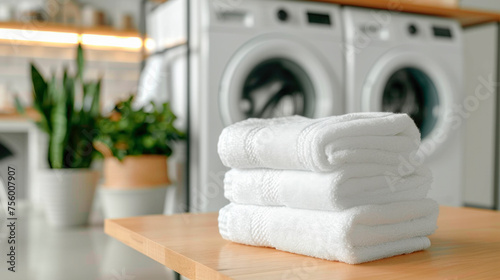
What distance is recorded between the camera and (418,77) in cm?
236

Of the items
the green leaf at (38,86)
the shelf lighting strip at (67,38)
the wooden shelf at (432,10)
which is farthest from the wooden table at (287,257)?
the shelf lighting strip at (67,38)

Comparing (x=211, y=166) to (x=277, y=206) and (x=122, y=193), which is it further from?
(x=277, y=206)

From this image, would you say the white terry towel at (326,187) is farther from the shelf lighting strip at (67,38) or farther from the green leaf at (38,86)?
the shelf lighting strip at (67,38)

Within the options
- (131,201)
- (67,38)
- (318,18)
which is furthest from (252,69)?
(67,38)

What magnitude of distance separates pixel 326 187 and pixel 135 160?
1.53 meters

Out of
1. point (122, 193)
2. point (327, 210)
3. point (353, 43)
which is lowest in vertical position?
point (122, 193)

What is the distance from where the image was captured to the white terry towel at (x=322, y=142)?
524mm

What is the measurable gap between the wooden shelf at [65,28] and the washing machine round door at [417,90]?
261cm

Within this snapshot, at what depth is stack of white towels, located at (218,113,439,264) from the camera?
52 cm

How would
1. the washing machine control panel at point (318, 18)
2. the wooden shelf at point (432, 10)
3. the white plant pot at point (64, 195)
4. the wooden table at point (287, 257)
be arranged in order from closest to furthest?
1. the wooden table at point (287, 257)
2. the white plant pot at point (64, 195)
3. the washing machine control panel at point (318, 18)
4. the wooden shelf at point (432, 10)

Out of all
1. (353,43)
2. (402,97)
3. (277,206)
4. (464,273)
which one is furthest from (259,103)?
(464,273)

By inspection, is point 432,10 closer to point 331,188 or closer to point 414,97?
point 414,97

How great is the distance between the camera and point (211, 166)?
6.30 ft

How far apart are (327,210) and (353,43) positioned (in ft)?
5.84
